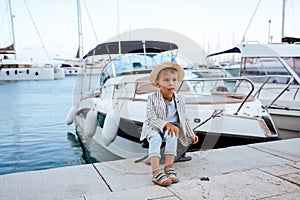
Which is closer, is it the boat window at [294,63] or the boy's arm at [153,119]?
the boy's arm at [153,119]

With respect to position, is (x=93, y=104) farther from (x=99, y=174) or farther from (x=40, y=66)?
(x=40, y=66)

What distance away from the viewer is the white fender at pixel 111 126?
6363 mm

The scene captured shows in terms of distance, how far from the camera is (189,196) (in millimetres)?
2627

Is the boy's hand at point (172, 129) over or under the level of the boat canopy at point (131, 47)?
under

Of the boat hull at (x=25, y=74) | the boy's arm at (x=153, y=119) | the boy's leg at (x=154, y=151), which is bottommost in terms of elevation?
the boat hull at (x=25, y=74)

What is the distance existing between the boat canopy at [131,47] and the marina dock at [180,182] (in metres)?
4.97

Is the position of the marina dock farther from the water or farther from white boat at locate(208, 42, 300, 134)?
the water

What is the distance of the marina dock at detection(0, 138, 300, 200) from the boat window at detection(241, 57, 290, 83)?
18.6ft

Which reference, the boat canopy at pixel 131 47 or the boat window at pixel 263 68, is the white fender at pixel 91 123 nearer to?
the boat canopy at pixel 131 47

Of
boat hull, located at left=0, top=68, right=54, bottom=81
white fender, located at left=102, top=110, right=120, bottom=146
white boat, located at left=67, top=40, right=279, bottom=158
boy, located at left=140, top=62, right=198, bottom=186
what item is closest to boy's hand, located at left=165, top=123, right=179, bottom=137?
boy, located at left=140, top=62, right=198, bottom=186

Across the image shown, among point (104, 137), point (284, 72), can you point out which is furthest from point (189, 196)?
point (284, 72)

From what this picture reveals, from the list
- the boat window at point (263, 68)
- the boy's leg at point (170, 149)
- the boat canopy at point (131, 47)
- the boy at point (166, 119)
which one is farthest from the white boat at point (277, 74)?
the boy's leg at point (170, 149)

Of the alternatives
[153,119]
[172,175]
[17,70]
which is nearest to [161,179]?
[172,175]

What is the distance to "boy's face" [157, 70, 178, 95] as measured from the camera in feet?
10.7
